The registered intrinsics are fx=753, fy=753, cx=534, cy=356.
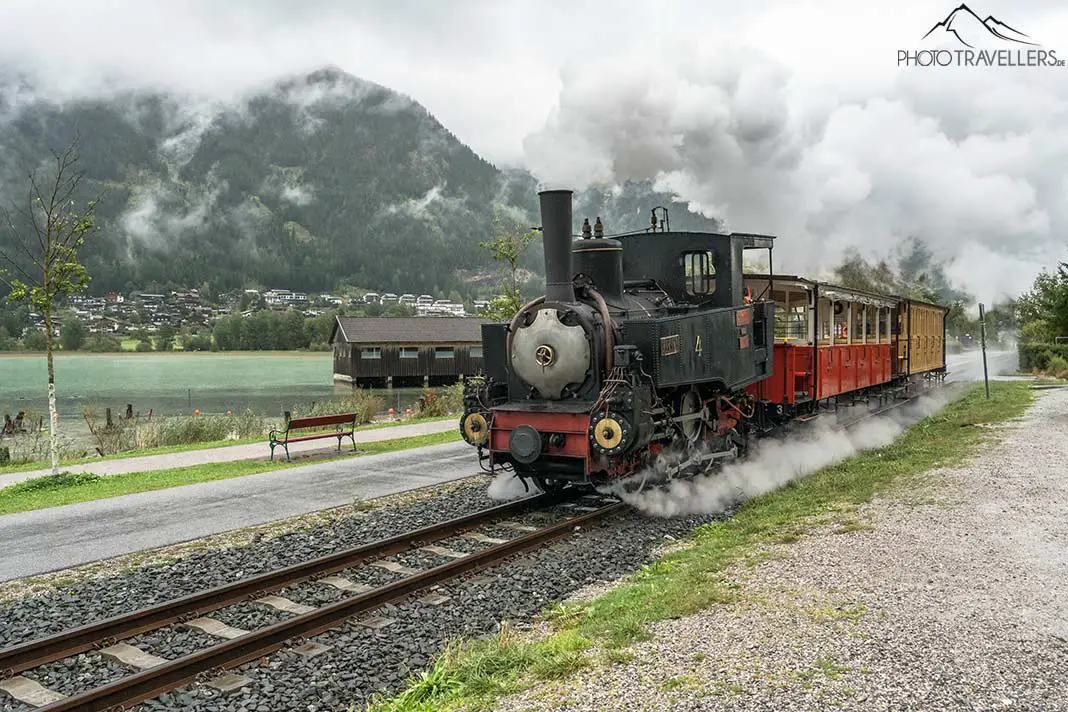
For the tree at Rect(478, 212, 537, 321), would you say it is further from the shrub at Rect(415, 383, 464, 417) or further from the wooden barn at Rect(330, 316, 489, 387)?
the wooden barn at Rect(330, 316, 489, 387)

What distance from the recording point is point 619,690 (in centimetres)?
450

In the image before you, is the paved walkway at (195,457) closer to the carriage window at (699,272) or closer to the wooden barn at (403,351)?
the carriage window at (699,272)

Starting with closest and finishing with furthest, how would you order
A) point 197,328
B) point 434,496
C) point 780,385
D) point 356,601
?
1. point 356,601
2. point 434,496
3. point 780,385
4. point 197,328

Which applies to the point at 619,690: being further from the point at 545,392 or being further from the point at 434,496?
the point at 434,496

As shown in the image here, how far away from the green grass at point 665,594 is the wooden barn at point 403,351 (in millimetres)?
32759

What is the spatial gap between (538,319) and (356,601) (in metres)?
4.29

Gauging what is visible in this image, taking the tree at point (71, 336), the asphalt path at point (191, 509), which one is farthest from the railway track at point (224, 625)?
the tree at point (71, 336)

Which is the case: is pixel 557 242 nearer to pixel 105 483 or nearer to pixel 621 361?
pixel 621 361

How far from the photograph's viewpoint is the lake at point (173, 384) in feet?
115

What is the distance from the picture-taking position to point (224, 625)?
6.14m

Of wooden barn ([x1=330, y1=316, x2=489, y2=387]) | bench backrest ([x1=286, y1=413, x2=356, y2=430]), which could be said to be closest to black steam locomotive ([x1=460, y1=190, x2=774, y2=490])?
bench backrest ([x1=286, y1=413, x2=356, y2=430])

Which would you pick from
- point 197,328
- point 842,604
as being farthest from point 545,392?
point 197,328

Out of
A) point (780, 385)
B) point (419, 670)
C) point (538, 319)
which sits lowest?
point (419, 670)

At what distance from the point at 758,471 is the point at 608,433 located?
14.3ft
